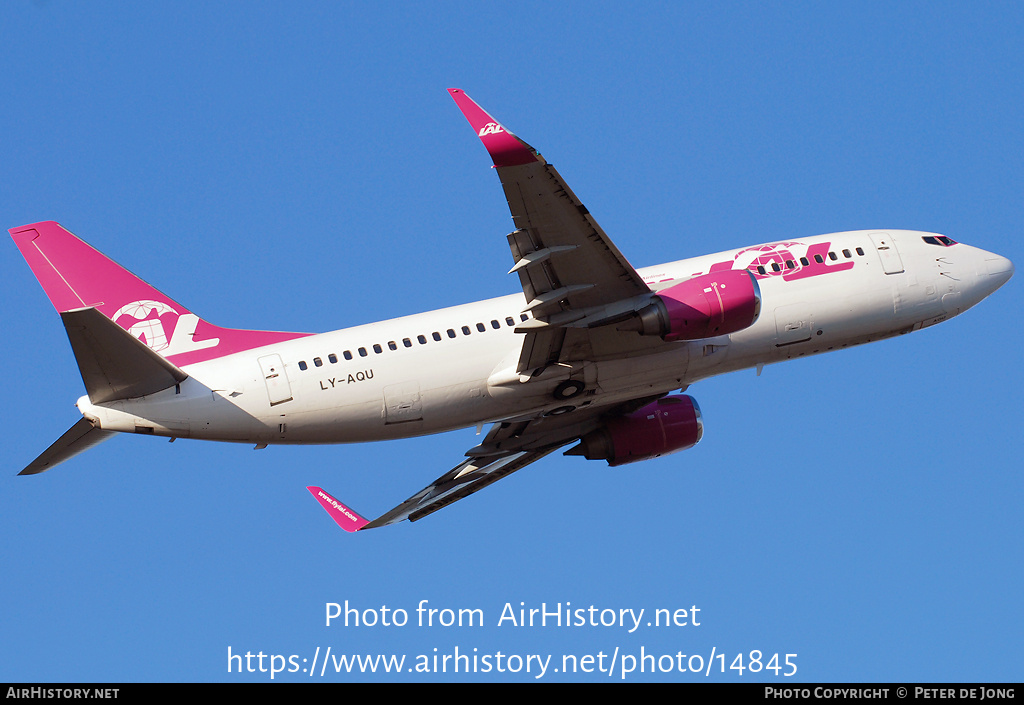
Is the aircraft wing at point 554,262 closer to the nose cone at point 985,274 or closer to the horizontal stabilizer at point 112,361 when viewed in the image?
the horizontal stabilizer at point 112,361

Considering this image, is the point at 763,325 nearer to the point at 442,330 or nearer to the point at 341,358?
the point at 442,330

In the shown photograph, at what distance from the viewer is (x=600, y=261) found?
100ft

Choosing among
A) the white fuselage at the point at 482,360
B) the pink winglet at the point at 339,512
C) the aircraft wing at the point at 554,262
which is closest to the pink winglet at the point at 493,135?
the aircraft wing at the point at 554,262

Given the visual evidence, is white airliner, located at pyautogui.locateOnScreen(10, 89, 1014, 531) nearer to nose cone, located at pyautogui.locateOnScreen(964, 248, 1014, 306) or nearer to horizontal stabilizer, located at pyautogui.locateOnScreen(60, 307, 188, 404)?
horizontal stabilizer, located at pyautogui.locateOnScreen(60, 307, 188, 404)

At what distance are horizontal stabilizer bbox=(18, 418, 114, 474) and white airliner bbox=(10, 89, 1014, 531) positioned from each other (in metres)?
0.05

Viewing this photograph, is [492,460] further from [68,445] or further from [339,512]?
[68,445]

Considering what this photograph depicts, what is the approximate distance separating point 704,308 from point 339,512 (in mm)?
15465

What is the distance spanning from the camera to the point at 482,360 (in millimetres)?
32844

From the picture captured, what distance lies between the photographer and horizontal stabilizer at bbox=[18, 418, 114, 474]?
31.0 meters

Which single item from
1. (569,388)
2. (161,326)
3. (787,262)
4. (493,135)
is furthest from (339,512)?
(493,135)

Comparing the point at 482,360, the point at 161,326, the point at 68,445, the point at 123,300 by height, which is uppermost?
the point at 123,300

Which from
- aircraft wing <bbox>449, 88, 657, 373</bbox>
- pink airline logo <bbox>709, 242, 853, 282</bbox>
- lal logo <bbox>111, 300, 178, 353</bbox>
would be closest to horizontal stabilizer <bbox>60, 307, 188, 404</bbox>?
lal logo <bbox>111, 300, 178, 353</bbox>

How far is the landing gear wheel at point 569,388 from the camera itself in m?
33.0
